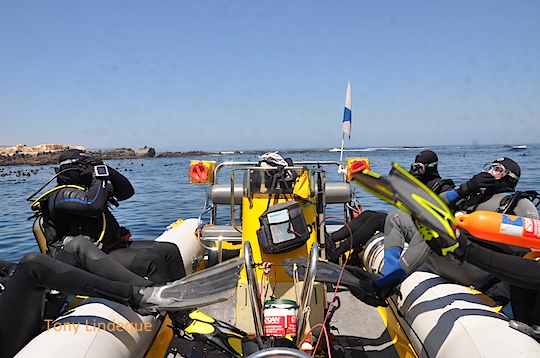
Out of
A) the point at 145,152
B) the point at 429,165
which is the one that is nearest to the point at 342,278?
the point at 429,165

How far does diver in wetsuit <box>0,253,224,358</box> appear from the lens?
93.7 inches

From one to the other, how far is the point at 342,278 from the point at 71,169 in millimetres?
2233

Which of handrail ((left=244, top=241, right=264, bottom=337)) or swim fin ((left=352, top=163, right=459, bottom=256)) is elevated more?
swim fin ((left=352, top=163, right=459, bottom=256))

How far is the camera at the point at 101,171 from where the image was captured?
3169 mm

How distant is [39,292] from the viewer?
2.52 m

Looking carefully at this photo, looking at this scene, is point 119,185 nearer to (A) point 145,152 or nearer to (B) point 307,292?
(B) point 307,292

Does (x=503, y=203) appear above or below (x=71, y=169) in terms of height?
below

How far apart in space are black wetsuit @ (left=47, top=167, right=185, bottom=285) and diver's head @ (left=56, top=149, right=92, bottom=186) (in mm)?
149

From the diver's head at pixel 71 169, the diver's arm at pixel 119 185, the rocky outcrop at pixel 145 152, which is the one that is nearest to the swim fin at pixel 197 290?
the diver's arm at pixel 119 185

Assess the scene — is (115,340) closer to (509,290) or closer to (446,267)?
(446,267)

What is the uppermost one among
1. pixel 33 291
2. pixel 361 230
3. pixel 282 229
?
pixel 282 229

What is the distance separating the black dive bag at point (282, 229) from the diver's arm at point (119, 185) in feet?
4.12

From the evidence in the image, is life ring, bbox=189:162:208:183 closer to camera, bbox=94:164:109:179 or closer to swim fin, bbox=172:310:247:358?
camera, bbox=94:164:109:179

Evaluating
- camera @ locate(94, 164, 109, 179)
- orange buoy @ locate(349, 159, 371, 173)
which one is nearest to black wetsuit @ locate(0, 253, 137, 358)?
camera @ locate(94, 164, 109, 179)
